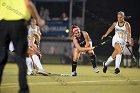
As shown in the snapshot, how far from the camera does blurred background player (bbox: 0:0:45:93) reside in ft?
21.8

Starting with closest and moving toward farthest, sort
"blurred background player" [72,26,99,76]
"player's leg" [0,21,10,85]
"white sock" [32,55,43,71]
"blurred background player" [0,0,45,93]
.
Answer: "blurred background player" [0,0,45,93] → "player's leg" [0,21,10,85] → "white sock" [32,55,43,71] → "blurred background player" [72,26,99,76]

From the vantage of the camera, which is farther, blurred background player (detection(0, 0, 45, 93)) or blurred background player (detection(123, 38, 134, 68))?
blurred background player (detection(123, 38, 134, 68))

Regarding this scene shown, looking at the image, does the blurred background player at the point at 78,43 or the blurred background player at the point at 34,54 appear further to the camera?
the blurred background player at the point at 78,43

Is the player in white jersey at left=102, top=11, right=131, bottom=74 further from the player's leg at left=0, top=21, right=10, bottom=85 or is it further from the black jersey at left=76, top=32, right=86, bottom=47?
the player's leg at left=0, top=21, right=10, bottom=85

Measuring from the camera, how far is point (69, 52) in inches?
850

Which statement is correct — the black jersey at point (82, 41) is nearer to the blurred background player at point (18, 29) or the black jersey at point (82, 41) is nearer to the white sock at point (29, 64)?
the white sock at point (29, 64)

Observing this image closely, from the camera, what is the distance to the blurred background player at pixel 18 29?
664cm

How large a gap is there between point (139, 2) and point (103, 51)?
3646 mm

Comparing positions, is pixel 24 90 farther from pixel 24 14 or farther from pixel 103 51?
pixel 103 51

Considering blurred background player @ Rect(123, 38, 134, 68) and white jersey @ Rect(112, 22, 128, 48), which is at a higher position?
white jersey @ Rect(112, 22, 128, 48)

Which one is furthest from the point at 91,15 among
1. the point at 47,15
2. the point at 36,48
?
the point at 36,48

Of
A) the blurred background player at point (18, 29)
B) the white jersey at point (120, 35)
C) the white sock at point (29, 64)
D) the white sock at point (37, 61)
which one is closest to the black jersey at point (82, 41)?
the white jersey at point (120, 35)

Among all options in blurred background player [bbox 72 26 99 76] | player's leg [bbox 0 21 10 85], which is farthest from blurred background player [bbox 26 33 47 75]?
player's leg [bbox 0 21 10 85]

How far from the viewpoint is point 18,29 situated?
671 cm
